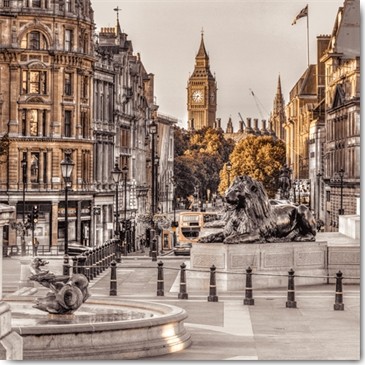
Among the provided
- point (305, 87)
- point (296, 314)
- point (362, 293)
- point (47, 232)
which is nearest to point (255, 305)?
point (296, 314)

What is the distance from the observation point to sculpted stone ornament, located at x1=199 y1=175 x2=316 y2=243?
35812 millimetres

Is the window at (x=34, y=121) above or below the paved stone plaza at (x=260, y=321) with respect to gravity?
above

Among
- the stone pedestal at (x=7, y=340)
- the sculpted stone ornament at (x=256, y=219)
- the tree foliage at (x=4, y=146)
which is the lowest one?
the stone pedestal at (x=7, y=340)

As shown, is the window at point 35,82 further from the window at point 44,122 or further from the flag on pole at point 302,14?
the flag on pole at point 302,14

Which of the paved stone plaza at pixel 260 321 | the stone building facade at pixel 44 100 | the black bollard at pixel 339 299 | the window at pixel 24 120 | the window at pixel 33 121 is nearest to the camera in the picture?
the paved stone plaza at pixel 260 321

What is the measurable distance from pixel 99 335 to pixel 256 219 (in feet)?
49.9

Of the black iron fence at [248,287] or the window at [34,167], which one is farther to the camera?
the window at [34,167]

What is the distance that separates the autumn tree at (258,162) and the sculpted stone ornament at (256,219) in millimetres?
107007

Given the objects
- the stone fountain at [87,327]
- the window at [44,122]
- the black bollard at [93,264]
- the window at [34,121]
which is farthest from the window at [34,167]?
the stone fountain at [87,327]

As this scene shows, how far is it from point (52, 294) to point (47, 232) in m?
52.6

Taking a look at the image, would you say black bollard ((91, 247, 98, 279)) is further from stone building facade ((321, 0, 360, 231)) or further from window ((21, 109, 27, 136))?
window ((21, 109, 27, 136))

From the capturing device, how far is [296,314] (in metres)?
29.9

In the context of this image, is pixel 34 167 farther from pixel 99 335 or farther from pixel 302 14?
pixel 99 335

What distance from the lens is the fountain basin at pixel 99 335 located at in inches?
823
